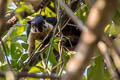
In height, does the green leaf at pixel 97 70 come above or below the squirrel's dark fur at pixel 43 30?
above

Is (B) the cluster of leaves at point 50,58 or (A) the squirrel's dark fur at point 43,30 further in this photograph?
(A) the squirrel's dark fur at point 43,30

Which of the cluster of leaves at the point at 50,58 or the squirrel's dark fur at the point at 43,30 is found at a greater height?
the cluster of leaves at the point at 50,58

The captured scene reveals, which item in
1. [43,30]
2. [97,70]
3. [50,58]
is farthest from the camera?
[43,30]

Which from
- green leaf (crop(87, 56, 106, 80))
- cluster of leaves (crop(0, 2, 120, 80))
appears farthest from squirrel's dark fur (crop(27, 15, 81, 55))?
green leaf (crop(87, 56, 106, 80))

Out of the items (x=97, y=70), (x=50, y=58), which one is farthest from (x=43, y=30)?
(x=97, y=70)

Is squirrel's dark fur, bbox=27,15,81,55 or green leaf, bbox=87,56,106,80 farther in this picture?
squirrel's dark fur, bbox=27,15,81,55

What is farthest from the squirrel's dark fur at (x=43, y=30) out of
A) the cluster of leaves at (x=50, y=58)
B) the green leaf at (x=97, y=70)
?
the green leaf at (x=97, y=70)

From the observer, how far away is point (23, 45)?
2795 mm

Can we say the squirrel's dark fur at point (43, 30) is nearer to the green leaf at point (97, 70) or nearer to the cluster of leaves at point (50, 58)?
the cluster of leaves at point (50, 58)

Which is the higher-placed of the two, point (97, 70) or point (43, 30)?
point (97, 70)

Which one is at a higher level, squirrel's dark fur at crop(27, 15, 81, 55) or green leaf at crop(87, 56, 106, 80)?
green leaf at crop(87, 56, 106, 80)

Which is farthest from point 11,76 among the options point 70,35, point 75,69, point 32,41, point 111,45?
point 70,35

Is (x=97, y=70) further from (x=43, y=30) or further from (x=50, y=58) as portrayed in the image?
(x=43, y=30)

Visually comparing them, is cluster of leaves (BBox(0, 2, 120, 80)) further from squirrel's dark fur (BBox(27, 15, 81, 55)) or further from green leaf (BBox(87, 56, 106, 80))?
squirrel's dark fur (BBox(27, 15, 81, 55))
